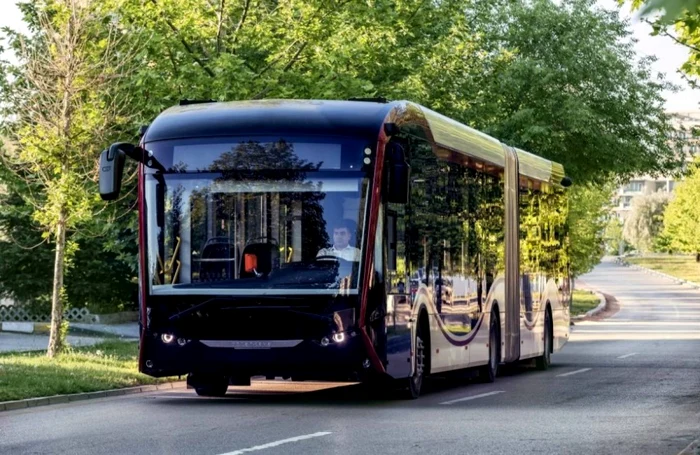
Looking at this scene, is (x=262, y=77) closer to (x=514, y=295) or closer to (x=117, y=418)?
(x=514, y=295)

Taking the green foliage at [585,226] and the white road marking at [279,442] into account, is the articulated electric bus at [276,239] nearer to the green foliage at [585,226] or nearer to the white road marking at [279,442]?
the white road marking at [279,442]

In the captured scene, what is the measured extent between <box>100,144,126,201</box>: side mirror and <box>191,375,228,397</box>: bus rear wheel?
3.14 m

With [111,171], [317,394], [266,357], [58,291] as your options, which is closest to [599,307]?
[58,291]

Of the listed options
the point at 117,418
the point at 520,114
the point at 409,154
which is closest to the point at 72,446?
the point at 117,418

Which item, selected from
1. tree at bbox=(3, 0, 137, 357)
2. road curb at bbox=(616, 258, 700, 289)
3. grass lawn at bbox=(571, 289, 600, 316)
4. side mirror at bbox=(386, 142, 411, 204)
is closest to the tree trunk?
tree at bbox=(3, 0, 137, 357)

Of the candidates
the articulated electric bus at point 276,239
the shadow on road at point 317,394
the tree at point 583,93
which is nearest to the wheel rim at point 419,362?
the shadow on road at point 317,394

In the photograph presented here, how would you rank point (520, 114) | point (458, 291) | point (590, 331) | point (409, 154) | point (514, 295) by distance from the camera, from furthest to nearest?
point (590, 331), point (520, 114), point (514, 295), point (458, 291), point (409, 154)

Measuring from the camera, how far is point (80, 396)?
17.9m

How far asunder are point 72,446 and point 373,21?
18.3 meters

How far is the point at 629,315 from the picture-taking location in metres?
63.3

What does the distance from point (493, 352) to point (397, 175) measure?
6499mm

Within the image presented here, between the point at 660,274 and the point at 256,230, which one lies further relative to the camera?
the point at 660,274

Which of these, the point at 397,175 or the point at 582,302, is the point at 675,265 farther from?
the point at 397,175

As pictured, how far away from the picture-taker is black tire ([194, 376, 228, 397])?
17.3 meters
